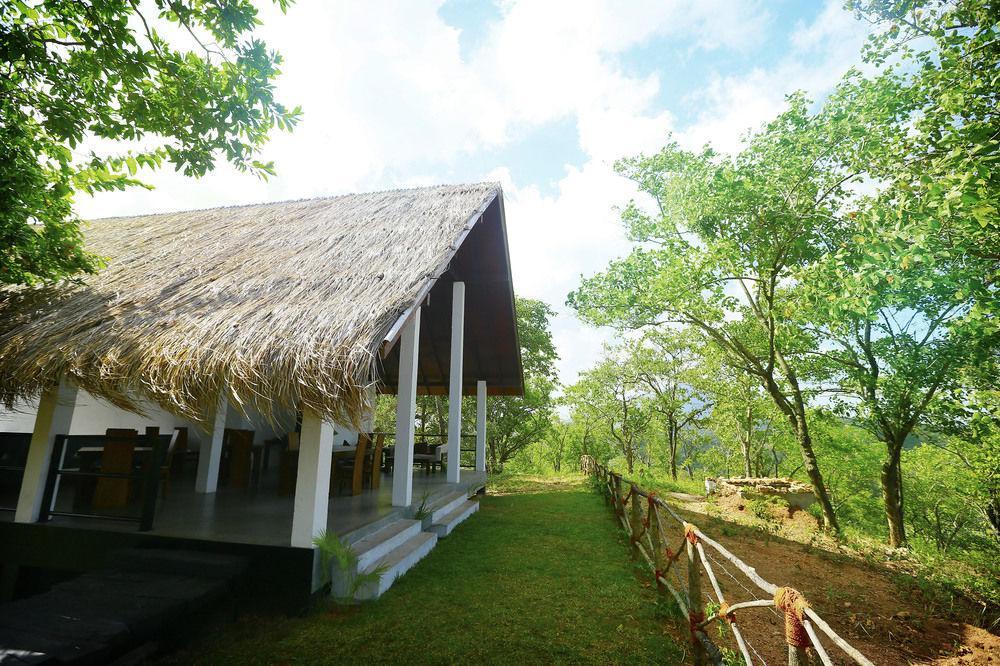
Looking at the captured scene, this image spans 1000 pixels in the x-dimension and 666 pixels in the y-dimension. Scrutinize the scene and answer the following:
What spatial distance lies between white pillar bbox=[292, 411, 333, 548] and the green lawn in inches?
25.6

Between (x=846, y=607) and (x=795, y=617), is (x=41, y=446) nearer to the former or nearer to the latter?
(x=795, y=617)

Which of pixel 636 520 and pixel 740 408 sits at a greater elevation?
pixel 740 408

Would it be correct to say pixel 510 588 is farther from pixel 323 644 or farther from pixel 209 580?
pixel 209 580

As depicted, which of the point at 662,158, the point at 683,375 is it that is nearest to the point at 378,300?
the point at 662,158

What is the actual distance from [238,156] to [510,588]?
199 inches

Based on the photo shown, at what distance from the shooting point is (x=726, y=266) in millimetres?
9125

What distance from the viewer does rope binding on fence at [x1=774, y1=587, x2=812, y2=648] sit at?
1.84m

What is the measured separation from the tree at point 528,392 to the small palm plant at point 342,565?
12792 millimetres

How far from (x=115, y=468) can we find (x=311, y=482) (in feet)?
9.38

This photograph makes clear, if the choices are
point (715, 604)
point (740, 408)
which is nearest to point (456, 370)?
point (715, 604)

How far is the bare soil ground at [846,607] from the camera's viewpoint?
395cm

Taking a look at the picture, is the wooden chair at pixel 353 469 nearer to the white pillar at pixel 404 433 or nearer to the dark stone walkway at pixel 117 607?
the white pillar at pixel 404 433

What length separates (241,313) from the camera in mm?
4035

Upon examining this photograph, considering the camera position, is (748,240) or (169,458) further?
(748,240)
